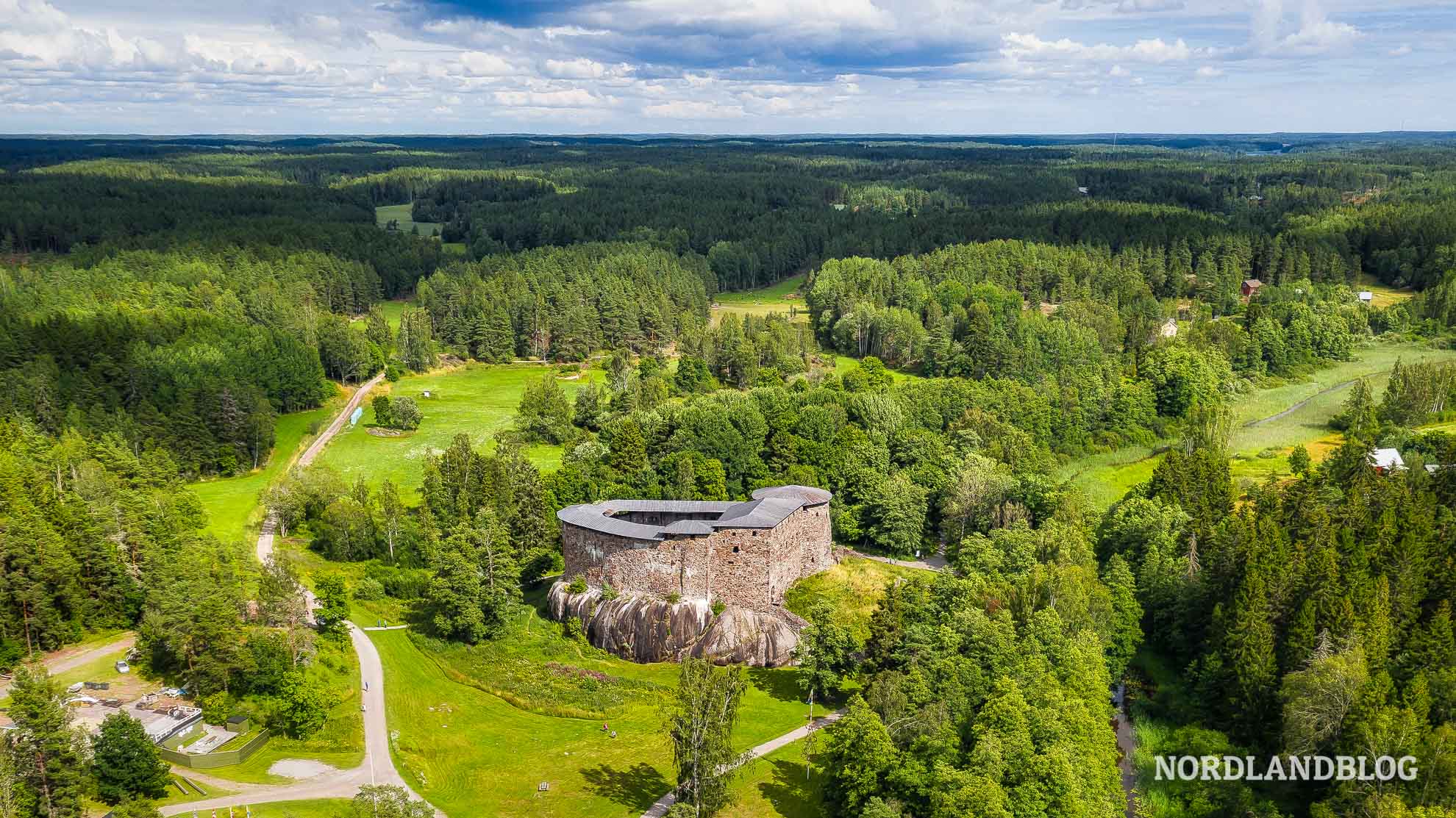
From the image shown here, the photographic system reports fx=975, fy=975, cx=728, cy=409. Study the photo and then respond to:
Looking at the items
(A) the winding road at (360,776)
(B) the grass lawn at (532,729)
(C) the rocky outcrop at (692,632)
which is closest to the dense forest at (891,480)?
(B) the grass lawn at (532,729)

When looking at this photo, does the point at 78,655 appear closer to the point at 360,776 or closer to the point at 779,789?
the point at 360,776

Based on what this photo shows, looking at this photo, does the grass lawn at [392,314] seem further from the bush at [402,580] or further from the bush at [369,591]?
the bush at [369,591]

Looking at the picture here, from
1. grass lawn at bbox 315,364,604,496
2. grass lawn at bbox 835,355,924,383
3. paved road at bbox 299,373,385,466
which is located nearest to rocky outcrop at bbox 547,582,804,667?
grass lawn at bbox 315,364,604,496

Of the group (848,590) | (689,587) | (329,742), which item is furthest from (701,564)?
(329,742)

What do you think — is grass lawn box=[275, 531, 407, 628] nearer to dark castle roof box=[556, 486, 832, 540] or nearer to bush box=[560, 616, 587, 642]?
bush box=[560, 616, 587, 642]

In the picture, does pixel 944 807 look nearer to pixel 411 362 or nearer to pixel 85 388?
pixel 85 388

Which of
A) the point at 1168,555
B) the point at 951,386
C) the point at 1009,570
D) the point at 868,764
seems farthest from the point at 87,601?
the point at 951,386
